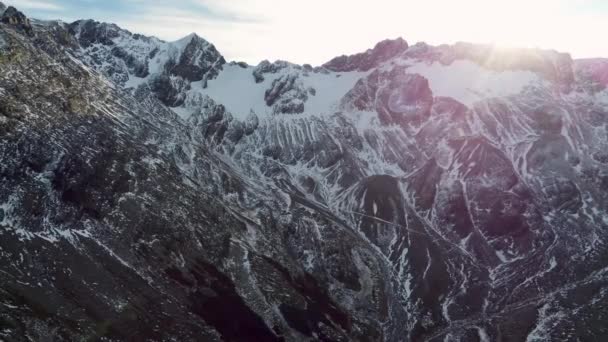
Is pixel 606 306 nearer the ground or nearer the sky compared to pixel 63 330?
nearer the ground

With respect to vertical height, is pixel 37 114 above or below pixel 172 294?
above

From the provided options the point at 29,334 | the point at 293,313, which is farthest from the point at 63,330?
the point at 293,313

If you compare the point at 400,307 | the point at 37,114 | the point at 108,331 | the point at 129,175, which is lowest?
the point at 400,307

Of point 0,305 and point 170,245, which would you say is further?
point 170,245

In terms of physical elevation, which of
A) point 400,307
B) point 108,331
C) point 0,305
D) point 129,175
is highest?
point 129,175

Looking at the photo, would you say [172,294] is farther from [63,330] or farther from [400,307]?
[400,307]

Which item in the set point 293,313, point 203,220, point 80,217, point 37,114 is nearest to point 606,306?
point 293,313

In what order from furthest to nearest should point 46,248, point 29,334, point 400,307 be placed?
1. point 400,307
2. point 46,248
3. point 29,334

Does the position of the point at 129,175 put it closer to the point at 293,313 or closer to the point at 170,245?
the point at 170,245

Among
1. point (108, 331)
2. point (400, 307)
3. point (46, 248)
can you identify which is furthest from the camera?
point (400, 307)
